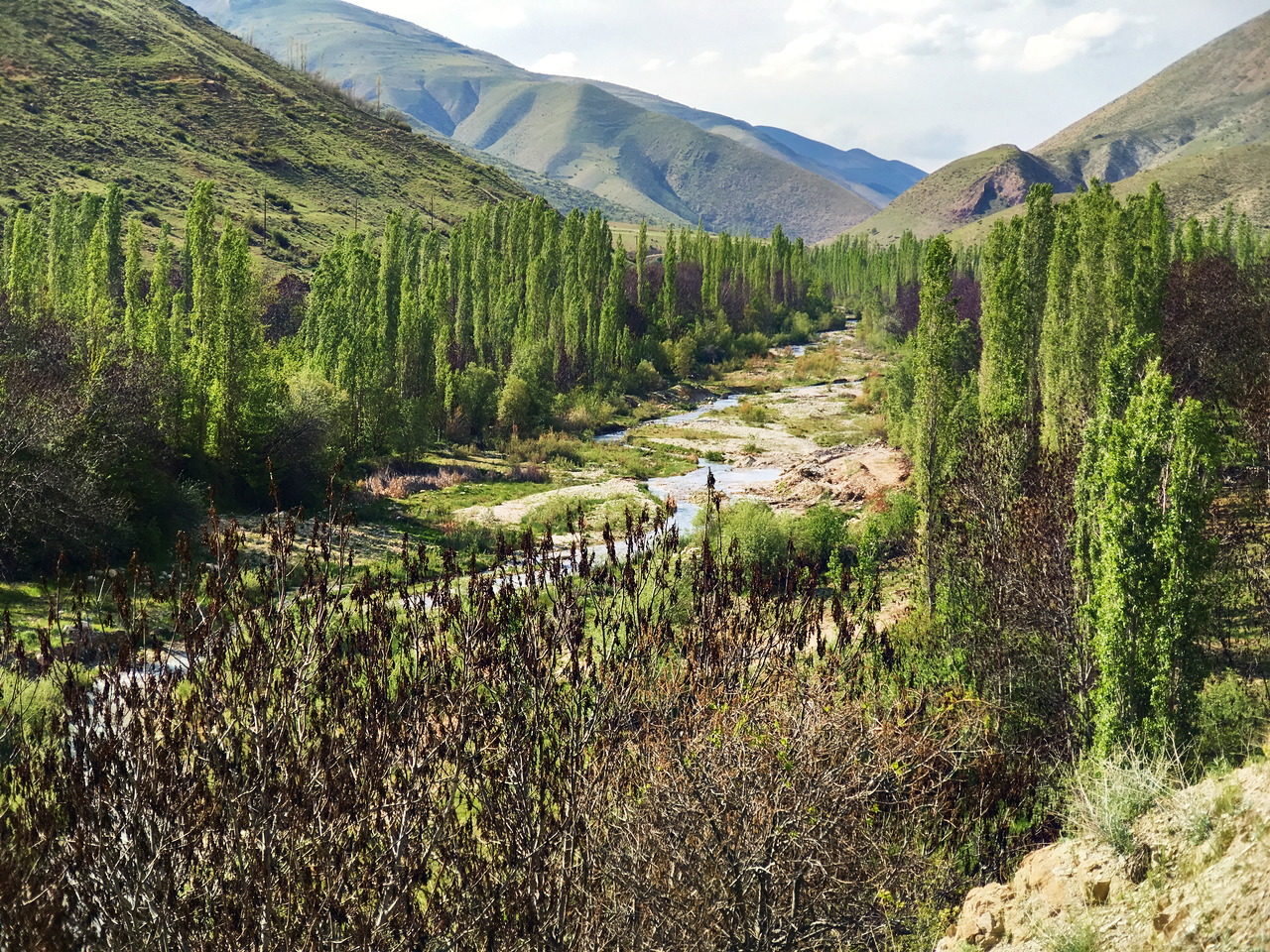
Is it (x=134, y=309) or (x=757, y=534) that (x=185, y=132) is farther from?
(x=757, y=534)

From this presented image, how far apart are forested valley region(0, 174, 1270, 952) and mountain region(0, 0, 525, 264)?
1262 inches

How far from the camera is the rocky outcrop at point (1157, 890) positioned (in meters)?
6.10

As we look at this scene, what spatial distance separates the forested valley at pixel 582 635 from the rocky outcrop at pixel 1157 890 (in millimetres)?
420

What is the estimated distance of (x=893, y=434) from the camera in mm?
41719

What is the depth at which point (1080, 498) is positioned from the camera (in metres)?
15.4

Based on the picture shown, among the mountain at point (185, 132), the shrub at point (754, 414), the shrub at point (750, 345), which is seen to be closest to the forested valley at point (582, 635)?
the shrub at point (754, 414)

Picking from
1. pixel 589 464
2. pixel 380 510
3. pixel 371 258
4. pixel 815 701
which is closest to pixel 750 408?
pixel 589 464

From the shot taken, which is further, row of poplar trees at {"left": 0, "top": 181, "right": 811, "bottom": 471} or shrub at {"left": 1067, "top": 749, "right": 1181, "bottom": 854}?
row of poplar trees at {"left": 0, "top": 181, "right": 811, "bottom": 471}

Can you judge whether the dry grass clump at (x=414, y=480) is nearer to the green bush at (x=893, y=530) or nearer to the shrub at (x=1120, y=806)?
the green bush at (x=893, y=530)

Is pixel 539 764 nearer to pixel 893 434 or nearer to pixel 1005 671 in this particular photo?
pixel 1005 671

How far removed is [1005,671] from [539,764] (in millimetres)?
9884

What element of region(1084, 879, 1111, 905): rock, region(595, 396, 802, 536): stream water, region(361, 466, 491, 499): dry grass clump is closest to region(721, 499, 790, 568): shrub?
region(595, 396, 802, 536): stream water

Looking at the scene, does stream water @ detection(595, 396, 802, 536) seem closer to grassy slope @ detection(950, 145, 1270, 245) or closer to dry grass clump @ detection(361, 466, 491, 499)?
dry grass clump @ detection(361, 466, 491, 499)

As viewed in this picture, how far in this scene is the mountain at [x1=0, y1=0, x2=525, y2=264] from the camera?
75.1 metres
